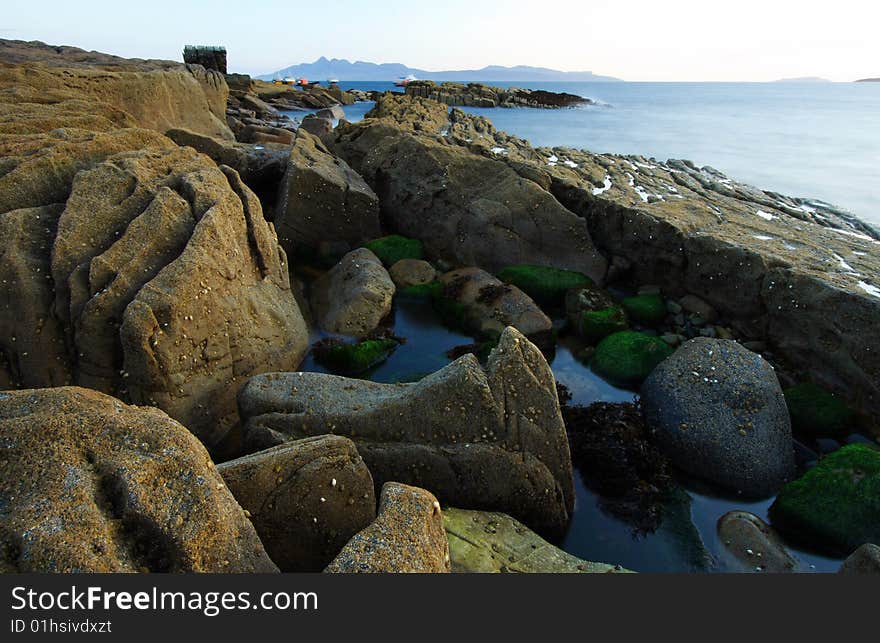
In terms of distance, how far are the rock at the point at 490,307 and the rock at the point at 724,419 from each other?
119 inches

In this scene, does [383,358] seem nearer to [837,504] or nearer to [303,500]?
[303,500]

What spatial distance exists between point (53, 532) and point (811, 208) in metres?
22.1

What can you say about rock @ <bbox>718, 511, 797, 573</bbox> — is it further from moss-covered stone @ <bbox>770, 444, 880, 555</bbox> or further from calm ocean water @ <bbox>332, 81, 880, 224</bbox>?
calm ocean water @ <bbox>332, 81, 880, 224</bbox>

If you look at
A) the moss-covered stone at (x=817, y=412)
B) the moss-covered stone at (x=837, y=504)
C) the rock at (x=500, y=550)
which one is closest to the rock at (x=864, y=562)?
the moss-covered stone at (x=837, y=504)

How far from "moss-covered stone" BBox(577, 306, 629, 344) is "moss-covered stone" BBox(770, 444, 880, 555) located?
191 inches

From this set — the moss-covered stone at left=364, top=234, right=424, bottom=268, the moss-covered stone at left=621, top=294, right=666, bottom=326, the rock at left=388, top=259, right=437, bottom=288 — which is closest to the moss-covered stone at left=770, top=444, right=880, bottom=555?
the moss-covered stone at left=621, top=294, right=666, bottom=326

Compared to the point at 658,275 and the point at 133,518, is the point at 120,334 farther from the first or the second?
the point at 658,275

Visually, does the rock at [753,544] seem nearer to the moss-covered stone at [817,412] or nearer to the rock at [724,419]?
the rock at [724,419]

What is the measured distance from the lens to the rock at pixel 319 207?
14344 mm

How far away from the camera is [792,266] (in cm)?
1121

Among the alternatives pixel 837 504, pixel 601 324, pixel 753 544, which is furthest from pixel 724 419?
pixel 601 324

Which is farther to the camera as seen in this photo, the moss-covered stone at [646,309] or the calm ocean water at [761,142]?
the calm ocean water at [761,142]

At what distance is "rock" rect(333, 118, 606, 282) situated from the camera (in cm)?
1462

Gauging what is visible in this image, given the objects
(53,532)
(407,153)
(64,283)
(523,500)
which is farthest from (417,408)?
(407,153)
